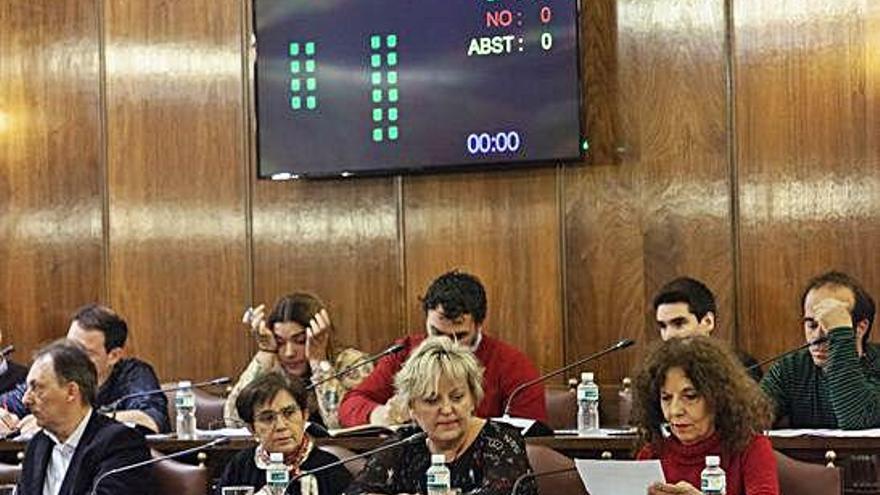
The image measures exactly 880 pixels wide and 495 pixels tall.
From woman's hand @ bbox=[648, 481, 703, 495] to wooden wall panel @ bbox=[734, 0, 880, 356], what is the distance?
2669mm

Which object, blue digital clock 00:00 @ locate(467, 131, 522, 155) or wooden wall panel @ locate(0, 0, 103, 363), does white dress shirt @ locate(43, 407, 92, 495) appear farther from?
wooden wall panel @ locate(0, 0, 103, 363)

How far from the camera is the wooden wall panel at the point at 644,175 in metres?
6.37

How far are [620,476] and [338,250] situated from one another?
345 centimetres

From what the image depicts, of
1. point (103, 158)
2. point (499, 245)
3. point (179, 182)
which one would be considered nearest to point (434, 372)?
point (499, 245)

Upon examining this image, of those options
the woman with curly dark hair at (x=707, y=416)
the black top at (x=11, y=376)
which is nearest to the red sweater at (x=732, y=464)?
the woman with curly dark hair at (x=707, y=416)

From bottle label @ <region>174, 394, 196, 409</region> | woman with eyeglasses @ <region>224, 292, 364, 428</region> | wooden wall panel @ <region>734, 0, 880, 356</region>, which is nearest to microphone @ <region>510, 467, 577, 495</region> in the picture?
woman with eyeglasses @ <region>224, 292, 364, 428</region>

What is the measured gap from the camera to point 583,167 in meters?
6.59

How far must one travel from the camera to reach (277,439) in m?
4.57

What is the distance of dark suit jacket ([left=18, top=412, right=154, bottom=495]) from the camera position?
15.5 ft

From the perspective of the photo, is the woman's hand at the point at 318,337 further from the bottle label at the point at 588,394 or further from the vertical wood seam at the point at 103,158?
the vertical wood seam at the point at 103,158

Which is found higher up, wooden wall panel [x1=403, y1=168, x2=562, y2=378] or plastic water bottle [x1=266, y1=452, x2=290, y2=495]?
wooden wall panel [x1=403, y1=168, x2=562, y2=378]

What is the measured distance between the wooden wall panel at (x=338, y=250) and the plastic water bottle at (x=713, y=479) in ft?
10.4

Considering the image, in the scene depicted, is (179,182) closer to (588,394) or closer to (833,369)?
(588,394)

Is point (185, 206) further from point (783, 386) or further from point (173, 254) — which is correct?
point (783, 386)
